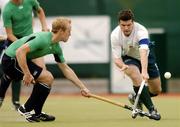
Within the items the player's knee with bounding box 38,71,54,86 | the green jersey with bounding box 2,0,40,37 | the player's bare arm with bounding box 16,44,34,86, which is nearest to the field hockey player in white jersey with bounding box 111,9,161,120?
the player's knee with bounding box 38,71,54,86

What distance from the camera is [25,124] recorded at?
899 centimetres

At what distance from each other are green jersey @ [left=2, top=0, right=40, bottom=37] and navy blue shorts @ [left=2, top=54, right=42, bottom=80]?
117 centimetres

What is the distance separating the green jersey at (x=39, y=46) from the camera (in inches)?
347

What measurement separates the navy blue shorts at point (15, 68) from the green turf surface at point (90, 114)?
1.74 ft

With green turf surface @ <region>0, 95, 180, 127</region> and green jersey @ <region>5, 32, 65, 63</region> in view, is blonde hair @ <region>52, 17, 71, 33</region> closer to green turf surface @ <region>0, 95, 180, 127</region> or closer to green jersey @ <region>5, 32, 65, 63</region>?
green jersey @ <region>5, 32, 65, 63</region>

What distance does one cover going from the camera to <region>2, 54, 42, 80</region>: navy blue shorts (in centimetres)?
913

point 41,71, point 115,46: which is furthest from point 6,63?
point 115,46

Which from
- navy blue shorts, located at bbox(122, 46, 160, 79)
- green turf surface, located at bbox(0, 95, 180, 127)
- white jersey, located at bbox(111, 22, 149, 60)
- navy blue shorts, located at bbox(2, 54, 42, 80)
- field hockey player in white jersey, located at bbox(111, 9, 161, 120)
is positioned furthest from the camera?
navy blue shorts, located at bbox(122, 46, 160, 79)

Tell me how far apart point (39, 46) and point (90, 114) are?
2.06 meters

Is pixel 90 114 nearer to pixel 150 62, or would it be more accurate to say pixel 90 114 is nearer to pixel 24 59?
pixel 150 62

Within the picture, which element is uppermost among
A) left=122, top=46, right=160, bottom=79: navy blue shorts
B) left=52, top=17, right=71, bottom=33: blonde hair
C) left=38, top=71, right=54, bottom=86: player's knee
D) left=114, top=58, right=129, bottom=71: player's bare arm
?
left=52, top=17, right=71, bottom=33: blonde hair

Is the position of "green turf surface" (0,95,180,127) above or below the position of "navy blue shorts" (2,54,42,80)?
below

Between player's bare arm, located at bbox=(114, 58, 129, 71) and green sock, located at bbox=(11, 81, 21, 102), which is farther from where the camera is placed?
green sock, located at bbox=(11, 81, 21, 102)

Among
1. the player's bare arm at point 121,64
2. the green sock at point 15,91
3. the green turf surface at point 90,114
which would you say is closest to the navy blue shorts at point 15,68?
the green turf surface at point 90,114
